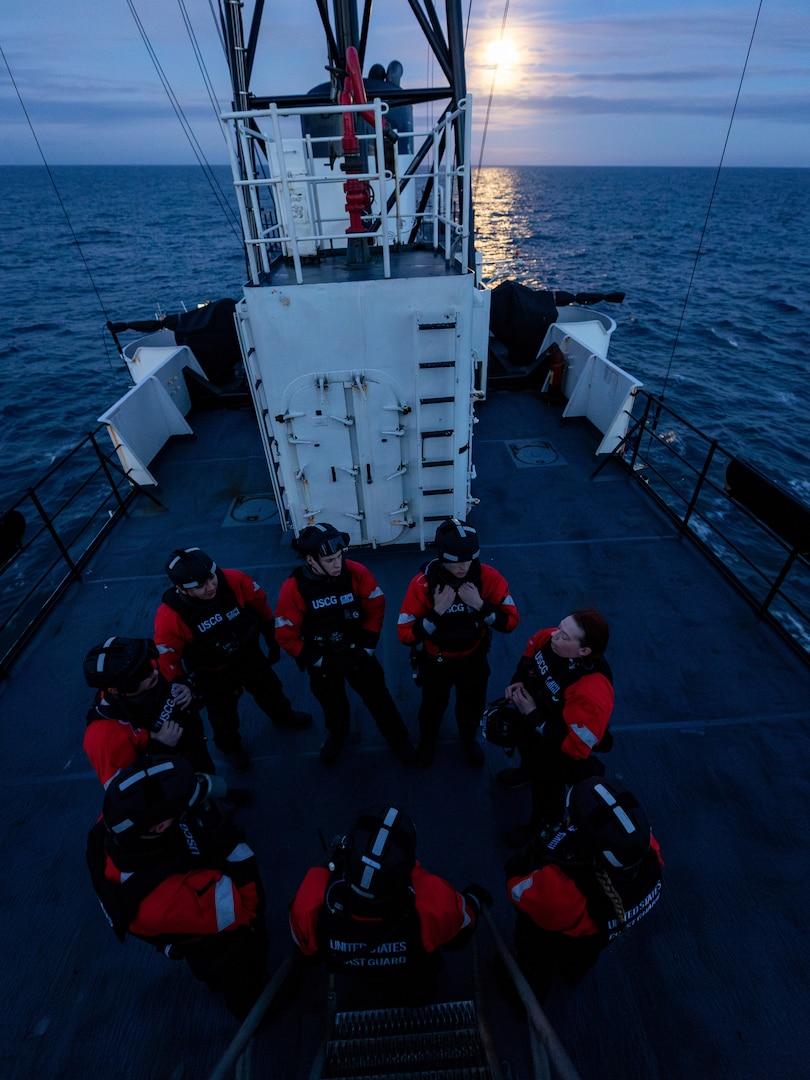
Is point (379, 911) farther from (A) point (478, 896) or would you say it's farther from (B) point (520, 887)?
(A) point (478, 896)

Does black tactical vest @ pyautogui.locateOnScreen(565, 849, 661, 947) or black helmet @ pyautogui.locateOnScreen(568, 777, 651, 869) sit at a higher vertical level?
black helmet @ pyautogui.locateOnScreen(568, 777, 651, 869)

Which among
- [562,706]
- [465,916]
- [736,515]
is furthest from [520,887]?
[736,515]

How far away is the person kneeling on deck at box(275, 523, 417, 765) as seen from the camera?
3.85 metres

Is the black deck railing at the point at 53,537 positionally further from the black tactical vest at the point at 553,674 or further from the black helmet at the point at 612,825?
the black helmet at the point at 612,825

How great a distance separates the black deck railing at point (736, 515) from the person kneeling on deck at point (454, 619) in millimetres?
2863

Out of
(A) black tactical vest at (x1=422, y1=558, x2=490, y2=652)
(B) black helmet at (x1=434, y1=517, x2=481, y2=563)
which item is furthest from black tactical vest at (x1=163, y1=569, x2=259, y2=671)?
(B) black helmet at (x1=434, y1=517, x2=481, y2=563)

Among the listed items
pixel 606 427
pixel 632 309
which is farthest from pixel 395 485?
pixel 632 309

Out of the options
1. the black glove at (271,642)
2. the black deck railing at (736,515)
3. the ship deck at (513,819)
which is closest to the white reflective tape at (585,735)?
the ship deck at (513,819)

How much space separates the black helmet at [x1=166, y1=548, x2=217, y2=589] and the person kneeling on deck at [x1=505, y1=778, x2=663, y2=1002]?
2694 mm

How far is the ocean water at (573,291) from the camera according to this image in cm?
2045

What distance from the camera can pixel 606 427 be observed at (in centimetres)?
989

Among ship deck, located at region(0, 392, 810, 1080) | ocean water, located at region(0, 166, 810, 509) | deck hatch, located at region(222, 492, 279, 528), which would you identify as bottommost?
ocean water, located at region(0, 166, 810, 509)

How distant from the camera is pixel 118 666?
3102 mm

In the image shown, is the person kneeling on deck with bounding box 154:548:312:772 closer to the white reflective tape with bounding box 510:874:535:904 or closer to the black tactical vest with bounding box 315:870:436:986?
the black tactical vest with bounding box 315:870:436:986
